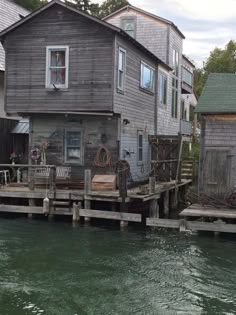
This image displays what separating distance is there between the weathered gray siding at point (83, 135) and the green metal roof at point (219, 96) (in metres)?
3.92

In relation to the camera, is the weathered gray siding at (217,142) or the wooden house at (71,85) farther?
the wooden house at (71,85)

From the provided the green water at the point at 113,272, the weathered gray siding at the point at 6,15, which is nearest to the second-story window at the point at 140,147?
the green water at the point at 113,272

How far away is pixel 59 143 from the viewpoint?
21375 mm

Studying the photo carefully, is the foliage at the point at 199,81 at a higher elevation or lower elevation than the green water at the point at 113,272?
higher

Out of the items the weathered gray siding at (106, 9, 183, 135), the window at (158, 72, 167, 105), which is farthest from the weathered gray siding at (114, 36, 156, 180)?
the weathered gray siding at (106, 9, 183, 135)

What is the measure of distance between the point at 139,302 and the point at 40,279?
256 cm

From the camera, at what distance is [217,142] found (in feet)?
59.6

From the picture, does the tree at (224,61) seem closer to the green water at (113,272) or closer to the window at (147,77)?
the window at (147,77)

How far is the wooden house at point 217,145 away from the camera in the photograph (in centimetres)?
1797

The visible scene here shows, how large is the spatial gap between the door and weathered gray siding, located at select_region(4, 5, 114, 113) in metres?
4.43

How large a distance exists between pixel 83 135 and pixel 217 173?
19.4ft

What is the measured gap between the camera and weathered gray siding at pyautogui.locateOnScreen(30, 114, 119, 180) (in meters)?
20.7

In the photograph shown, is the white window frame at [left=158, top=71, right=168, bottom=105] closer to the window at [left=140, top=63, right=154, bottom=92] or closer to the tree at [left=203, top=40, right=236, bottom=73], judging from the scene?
the window at [left=140, top=63, right=154, bottom=92]

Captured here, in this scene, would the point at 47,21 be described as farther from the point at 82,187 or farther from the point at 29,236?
the point at 29,236
